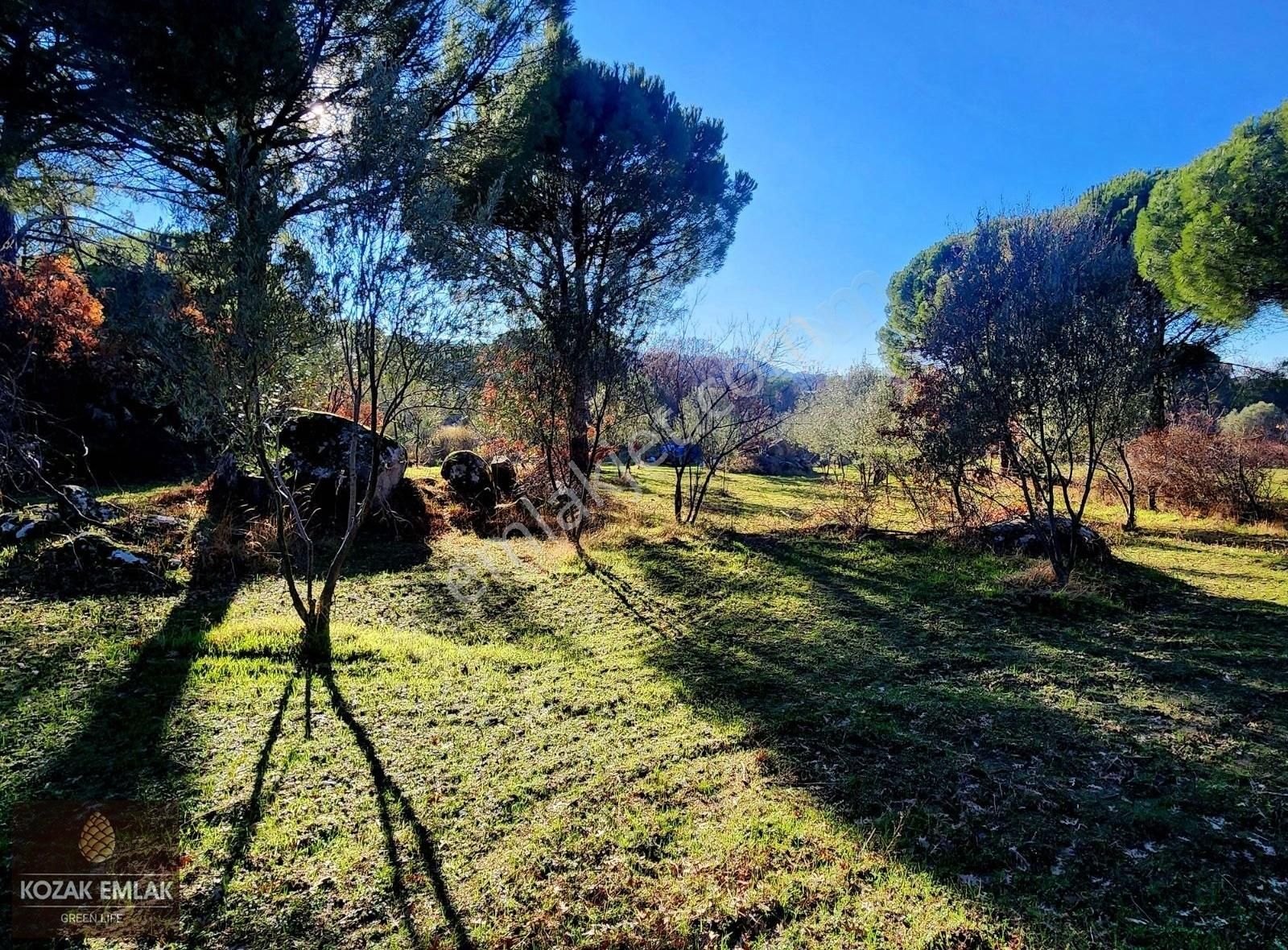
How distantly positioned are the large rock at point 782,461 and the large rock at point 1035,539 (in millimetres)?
19011

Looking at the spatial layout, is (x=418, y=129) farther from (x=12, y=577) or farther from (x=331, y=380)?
(x=12, y=577)

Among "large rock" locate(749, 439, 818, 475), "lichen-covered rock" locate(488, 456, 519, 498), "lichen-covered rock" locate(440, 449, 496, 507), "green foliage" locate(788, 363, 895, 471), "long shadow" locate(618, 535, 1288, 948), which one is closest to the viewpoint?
"long shadow" locate(618, 535, 1288, 948)

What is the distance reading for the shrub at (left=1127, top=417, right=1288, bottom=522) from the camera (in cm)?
1237

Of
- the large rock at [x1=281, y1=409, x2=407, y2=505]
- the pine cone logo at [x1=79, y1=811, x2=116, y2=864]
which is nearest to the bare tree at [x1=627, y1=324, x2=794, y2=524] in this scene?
the large rock at [x1=281, y1=409, x2=407, y2=505]

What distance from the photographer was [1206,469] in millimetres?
12898

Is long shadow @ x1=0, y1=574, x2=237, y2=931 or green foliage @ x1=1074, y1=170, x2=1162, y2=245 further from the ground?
green foliage @ x1=1074, y1=170, x2=1162, y2=245

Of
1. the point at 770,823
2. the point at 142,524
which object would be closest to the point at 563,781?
the point at 770,823

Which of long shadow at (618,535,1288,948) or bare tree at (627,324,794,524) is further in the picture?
bare tree at (627,324,794,524)

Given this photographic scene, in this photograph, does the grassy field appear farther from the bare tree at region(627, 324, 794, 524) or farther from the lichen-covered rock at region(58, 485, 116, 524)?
the bare tree at region(627, 324, 794, 524)

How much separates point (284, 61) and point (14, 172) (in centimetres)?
390

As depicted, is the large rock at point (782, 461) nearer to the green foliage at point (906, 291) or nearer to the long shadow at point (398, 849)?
the green foliage at point (906, 291)

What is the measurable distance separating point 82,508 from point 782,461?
28.5m

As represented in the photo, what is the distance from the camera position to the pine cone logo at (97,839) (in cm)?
272

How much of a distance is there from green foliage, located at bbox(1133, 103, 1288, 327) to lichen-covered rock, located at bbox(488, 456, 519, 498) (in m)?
14.5
